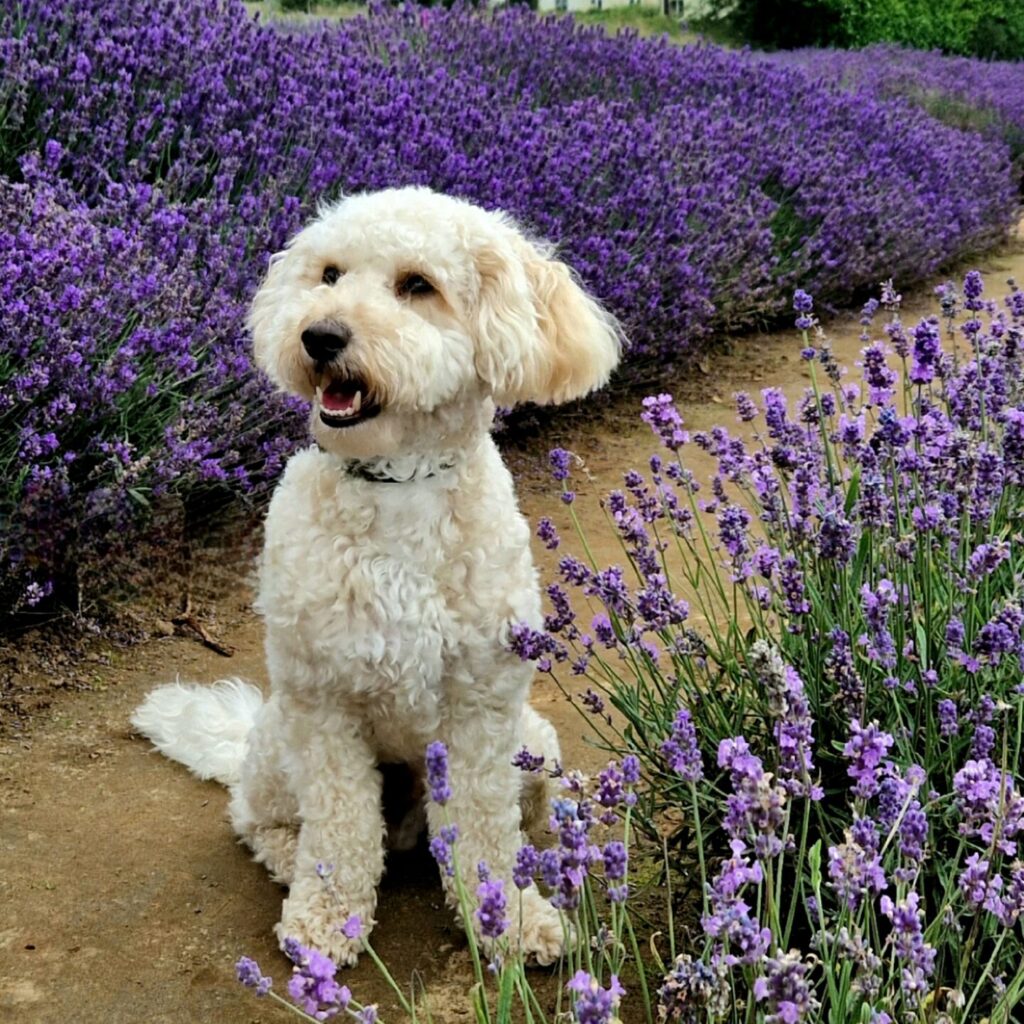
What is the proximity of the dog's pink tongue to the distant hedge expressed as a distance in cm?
1722

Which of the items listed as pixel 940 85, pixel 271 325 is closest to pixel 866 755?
pixel 271 325

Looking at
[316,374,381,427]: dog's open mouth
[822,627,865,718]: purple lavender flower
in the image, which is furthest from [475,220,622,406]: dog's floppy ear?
[822,627,865,718]: purple lavender flower

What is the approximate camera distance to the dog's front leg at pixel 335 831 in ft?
8.37

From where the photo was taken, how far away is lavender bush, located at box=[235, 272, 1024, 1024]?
154 cm

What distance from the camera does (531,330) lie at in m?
2.49

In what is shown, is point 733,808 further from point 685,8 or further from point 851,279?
point 685,8

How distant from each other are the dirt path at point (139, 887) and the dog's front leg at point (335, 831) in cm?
9

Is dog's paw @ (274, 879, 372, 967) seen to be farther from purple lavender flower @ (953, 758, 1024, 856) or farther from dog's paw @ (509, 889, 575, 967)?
purple lavender flower @ (953, 758, 1024, 856)

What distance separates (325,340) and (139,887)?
1.21 meters

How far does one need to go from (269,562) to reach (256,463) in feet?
6.11

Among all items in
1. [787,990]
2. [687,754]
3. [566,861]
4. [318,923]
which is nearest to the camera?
[787,990]

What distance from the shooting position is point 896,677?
2.28 m

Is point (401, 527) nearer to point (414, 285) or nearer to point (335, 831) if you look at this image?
point (414, 285)

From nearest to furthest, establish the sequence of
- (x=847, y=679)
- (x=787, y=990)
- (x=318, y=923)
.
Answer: (x=787, y=990) → (x=847, y=679) → (x=318, y=923)
